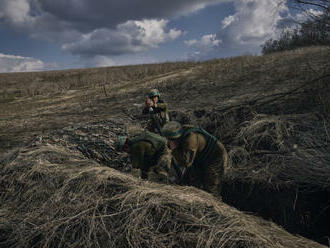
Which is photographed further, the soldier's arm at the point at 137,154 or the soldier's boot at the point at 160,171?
the soldier's boot at the point at 160,171

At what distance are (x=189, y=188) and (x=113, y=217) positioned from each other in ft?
3.48

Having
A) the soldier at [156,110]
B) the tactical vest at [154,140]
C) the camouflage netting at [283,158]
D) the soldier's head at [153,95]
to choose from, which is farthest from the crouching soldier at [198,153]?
the soldier's head at [153,95]

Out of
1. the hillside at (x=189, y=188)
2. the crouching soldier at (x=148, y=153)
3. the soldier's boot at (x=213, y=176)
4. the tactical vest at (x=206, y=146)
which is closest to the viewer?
the hillside at (x=189, y=188)

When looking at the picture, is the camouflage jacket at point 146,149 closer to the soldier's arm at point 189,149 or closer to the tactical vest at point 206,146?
the tactical vest at point 206,146

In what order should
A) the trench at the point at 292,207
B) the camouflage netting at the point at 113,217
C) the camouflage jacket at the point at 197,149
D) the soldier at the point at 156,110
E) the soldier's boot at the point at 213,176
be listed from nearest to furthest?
the camouflage netting at the point at 113,217, the trench at the point at 292,207, the camouflage jacket at the point at 197,149, the soldier's boot at the point at 213,176, the soldier at the point at 156,110

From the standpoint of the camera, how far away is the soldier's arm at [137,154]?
153 inches

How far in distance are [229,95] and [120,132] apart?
401 cm

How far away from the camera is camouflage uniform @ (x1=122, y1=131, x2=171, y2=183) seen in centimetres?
390

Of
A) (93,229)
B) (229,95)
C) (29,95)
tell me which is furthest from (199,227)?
(29,95)

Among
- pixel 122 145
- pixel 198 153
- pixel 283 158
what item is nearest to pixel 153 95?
pixel 122 145

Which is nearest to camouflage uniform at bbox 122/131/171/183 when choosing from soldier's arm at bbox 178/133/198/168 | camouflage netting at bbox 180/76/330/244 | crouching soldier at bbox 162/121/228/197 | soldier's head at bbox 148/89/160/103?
crouching soldier at bbox 162/121/228/197

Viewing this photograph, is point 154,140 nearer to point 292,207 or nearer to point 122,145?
point 122,145

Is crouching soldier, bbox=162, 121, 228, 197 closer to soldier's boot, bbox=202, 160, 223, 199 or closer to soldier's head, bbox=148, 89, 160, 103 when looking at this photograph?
soldier's boot, bbox=202, 160, 223, 199

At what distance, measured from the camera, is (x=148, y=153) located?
13.2ft
